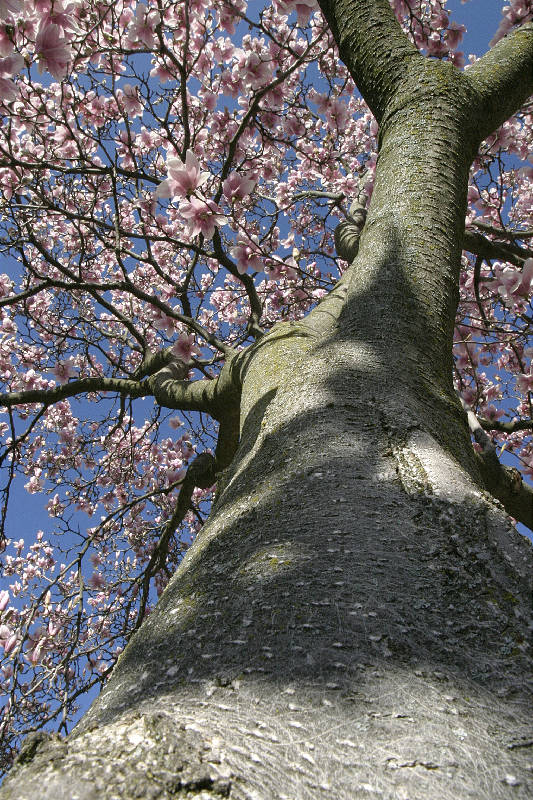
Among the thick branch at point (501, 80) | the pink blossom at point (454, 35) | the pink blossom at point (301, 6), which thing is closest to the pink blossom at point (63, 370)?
the pink blossom at point (301, 6)

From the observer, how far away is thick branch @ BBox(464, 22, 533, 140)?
1.60 metres

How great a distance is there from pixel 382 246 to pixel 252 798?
131cm

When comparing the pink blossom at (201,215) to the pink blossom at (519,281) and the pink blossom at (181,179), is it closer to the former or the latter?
the pink blossom at (181,179)

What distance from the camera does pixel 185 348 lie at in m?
3.19

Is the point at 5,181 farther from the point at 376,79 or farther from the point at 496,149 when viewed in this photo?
the point at 496,149

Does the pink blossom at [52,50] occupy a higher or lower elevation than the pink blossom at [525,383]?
higher

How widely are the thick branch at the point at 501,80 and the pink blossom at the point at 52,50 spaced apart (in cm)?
187

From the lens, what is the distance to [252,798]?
0.31 meters

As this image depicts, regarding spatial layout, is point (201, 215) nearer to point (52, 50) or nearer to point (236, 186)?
point (236, 186)

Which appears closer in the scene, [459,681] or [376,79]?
[459,681]

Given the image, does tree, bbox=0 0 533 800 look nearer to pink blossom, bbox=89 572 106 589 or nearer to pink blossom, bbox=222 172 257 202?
pink blossom, bbox=222 172 257 202

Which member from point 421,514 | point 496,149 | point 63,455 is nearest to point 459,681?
point 421,514

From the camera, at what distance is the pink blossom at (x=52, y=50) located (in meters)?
2.31

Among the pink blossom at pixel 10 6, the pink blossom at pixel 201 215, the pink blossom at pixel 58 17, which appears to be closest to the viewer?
the pink blossom at pixel 10 6
